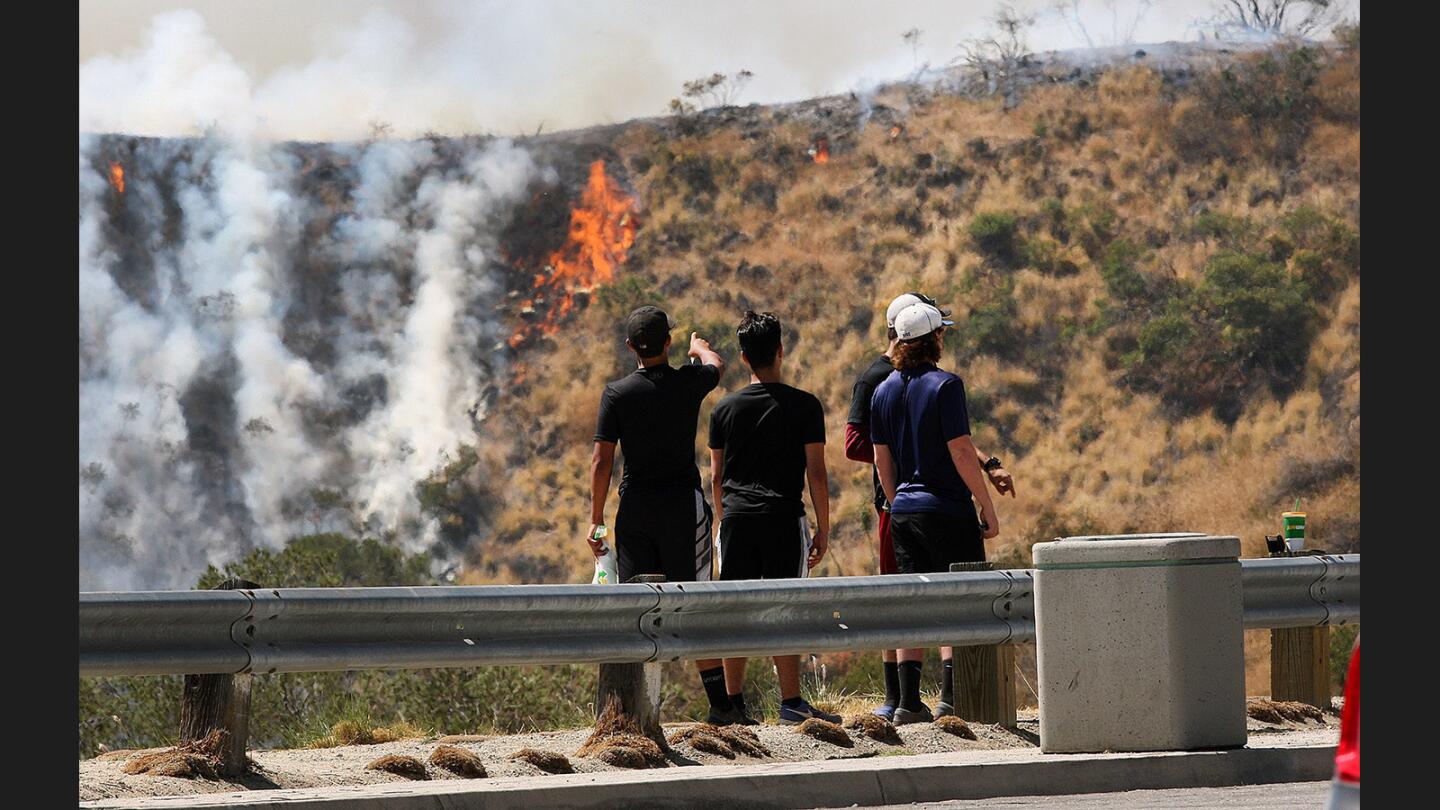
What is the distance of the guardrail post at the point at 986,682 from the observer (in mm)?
9641

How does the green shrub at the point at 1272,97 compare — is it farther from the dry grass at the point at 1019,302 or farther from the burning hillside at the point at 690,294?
the dry grass at the point at 1019,302

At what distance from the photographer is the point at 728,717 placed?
30.6 ft

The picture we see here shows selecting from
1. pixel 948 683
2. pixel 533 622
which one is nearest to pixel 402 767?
pixel 533 622

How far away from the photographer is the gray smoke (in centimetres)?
5603

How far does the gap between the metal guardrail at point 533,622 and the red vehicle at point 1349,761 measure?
170 inches

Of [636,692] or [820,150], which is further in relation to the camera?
[820,150]

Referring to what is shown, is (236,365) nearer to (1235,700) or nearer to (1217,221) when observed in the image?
(1217,221)

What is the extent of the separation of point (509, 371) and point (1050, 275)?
15.2 m

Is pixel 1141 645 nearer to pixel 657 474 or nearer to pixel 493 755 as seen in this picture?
pixel 657 474

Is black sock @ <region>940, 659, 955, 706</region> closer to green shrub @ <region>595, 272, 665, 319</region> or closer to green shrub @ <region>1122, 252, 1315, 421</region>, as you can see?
green shrub @ <region>1122, 252, 1315, 421</region>

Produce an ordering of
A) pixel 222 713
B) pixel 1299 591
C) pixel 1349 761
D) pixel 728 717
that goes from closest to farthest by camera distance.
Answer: pixel 1349 761 → pixel 222 713 → pixel 728 717 → pixel 1299 591

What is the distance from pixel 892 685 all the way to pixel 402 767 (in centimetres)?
298

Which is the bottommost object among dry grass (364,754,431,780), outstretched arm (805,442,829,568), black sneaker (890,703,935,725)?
black sneaker (890,703,935,725)

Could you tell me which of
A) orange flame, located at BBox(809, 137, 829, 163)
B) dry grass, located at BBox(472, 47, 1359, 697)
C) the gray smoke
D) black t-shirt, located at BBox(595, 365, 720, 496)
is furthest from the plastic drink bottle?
orange flame, located at BBox(809, 137, 829, 163)
